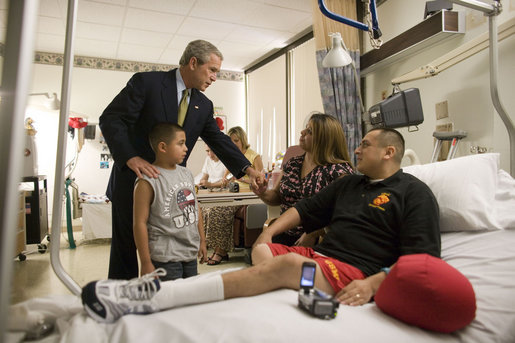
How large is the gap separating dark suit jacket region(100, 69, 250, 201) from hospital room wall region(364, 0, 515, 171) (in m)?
1.78

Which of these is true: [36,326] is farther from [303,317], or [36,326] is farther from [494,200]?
[494,200]

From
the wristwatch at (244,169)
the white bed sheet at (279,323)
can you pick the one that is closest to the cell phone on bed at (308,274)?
the white bed sheet at (279,323)

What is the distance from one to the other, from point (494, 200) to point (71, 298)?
5.19ft

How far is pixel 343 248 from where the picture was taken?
1.39m

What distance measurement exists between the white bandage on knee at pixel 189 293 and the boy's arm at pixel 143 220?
1.17ft

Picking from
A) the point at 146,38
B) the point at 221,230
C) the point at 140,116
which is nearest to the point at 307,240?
the point at 140,116

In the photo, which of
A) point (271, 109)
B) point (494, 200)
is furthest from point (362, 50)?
point (494, 200)

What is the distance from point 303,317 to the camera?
93cm

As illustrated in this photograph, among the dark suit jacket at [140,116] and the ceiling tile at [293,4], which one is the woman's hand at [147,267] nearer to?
the dark suit jacket at [140,116]

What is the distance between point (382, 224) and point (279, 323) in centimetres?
67

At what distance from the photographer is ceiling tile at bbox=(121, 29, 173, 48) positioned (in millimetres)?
4523

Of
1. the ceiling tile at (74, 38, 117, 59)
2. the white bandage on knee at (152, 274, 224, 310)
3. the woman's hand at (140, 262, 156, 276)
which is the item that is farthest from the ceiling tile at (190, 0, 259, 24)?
the white bandage on knee at (152, 274, 224, 310)

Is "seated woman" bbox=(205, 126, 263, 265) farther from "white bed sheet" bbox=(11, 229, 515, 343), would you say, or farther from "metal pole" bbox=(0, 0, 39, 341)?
"metal pole" bbox=(0, 0, 39, 341)

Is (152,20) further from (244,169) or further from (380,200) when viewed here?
(380,200)
